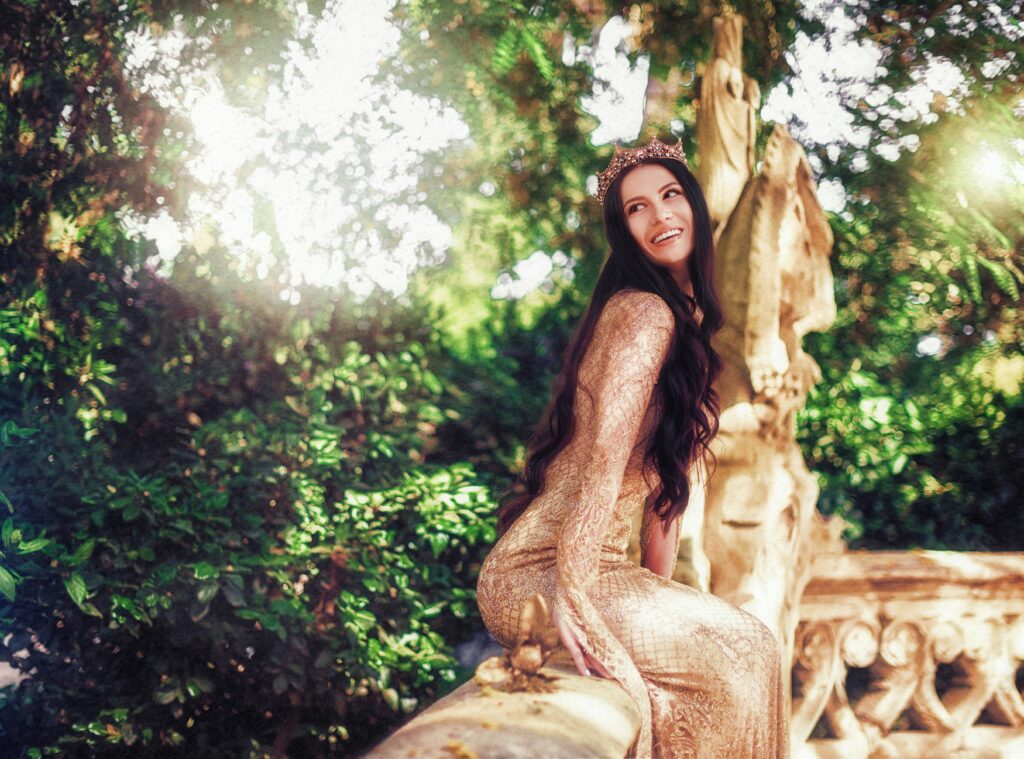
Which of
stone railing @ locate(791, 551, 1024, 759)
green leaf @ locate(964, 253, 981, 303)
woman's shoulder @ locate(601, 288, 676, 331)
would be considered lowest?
stone railing @ locate(791, 551, 1024, 759)

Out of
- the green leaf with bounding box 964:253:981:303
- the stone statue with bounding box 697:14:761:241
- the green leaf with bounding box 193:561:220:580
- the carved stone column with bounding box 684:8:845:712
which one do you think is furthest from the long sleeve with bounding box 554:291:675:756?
the green leaf with bounding box 964:253:981:303

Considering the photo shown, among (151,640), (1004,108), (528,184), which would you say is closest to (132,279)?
(151,640)

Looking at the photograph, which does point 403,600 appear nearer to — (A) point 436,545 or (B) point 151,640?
(A) point 436,545

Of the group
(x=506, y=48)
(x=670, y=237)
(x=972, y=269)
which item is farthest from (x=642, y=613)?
(x=972, y=269)

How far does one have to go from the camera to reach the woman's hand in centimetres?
180

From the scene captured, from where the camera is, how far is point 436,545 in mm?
4031

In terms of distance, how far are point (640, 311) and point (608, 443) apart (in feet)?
1.16

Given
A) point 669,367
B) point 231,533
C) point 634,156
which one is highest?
point 634,156

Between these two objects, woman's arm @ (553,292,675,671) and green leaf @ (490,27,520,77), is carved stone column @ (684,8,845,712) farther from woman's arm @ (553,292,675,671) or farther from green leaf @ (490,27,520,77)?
green leaf @ (490,27,520,77)

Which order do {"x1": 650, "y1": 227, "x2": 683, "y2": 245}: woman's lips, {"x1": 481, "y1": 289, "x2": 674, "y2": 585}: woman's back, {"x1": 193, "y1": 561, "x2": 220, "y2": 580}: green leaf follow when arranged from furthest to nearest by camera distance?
{"x1": 193, "y1": 561, "x2": 220, "y2": 580}: green leaf → {"x1": 650, "y1": 227, "x2": 683, "y2": 245}: woman's lips → {"x1": 481, "y1": 289, "x2": 674, "y2": 585}: woman's back

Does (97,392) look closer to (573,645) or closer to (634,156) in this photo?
(634,156)

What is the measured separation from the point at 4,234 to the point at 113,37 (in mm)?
1168

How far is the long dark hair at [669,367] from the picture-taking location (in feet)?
7.10

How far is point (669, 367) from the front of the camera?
2.14 meters
